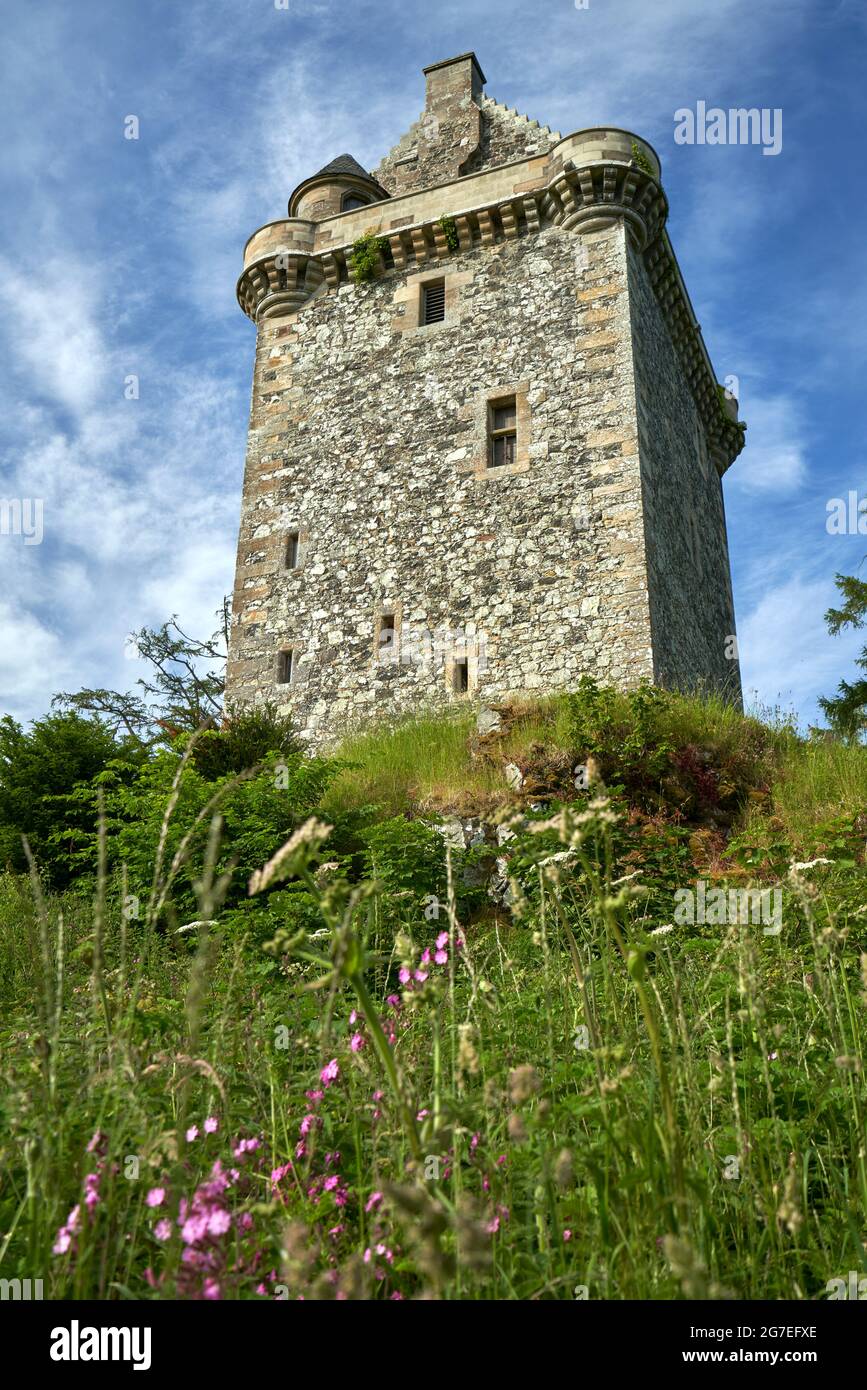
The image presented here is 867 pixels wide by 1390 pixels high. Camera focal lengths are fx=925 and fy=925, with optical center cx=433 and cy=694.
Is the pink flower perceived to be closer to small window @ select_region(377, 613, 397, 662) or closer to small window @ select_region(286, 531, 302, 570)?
small window @ select_region(377, 613, 397, 662)

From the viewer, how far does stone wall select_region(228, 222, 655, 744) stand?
12484 millimetres

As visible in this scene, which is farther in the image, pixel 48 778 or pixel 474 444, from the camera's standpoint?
pixel 474 444

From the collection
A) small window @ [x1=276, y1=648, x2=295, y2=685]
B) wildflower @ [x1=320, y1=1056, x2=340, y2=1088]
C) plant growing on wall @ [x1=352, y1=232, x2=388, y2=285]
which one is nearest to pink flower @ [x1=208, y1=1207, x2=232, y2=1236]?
wildflower @ [x1=320, y1=1056, x2=340, y2=1088]

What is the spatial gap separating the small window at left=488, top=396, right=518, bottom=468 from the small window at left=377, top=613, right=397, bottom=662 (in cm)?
274

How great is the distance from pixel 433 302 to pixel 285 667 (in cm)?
661

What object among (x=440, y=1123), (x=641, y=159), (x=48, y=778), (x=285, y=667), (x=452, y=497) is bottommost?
(x=440, y=1123)

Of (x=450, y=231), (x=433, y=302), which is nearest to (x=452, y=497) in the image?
(x=433, y=302)

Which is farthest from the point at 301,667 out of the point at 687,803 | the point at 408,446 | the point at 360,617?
the point at 687,803

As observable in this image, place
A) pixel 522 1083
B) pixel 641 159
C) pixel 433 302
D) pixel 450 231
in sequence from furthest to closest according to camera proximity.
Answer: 1. pixel 433 302
2. pixel 450 231
3. pixel 641 159
4. pixel 522 1083

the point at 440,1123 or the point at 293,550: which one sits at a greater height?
the point at 293,550

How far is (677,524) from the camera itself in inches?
580

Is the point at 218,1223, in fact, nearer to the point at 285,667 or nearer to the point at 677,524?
the point at 285,667
